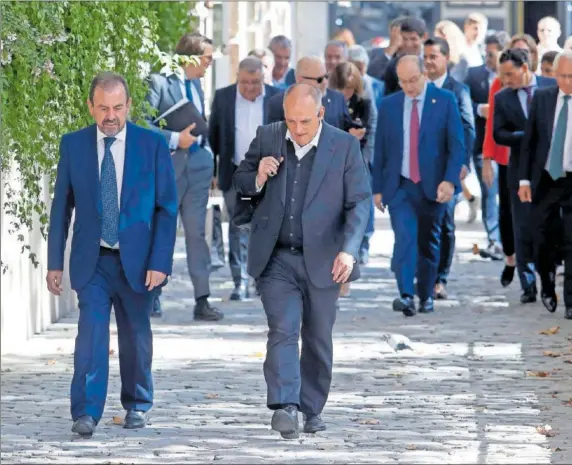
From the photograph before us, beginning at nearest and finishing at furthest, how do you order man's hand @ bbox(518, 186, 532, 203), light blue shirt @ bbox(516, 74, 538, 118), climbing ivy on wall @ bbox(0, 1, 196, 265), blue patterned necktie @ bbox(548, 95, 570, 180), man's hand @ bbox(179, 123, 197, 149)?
climbing ivy on wall @ bbox(0, 1, 196, 265), man's hand @ bbox(179, 123, 197, 149), blue patterned necktie @ bbox(548, 95, 570, 180), man's hand @ bbox(518, 186, 532, 203), light blue shirt @ bbox(516, 74, 538, 118)

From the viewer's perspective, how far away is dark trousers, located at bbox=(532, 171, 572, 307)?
1476 cm

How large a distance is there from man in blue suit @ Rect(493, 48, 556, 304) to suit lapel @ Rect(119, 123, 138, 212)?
611cm

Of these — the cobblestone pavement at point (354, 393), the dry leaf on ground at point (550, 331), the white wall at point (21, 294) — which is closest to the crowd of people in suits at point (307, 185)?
the cobblestone pavement at point (354, 393)

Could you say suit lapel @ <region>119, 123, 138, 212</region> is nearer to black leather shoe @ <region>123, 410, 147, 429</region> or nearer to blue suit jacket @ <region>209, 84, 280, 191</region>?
black leather shoe @ <region>123, 410, 147, 429</region>

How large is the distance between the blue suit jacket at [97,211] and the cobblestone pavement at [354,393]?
2.94ft

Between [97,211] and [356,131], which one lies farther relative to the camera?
[356,131]

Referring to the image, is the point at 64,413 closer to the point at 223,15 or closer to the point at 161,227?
the point at 161,227

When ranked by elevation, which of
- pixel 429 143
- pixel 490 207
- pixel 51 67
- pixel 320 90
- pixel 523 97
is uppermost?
pixel 51 67

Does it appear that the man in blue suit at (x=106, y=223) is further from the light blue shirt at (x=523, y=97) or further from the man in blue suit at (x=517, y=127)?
the light blue shirt at (x=523, y=97)

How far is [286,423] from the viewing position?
9828mm

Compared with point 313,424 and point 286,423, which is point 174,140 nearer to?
point 313,424

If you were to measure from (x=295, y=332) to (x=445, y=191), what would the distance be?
5225 mm

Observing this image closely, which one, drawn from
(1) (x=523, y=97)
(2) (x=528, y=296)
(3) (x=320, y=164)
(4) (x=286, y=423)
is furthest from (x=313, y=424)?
(1) (x=523, y=97)

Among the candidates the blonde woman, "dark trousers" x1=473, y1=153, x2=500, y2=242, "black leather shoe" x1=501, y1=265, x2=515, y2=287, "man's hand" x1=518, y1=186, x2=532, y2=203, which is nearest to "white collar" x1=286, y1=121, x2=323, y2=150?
"man's hand" x1=518, y1=186, x2=532, y2=203
